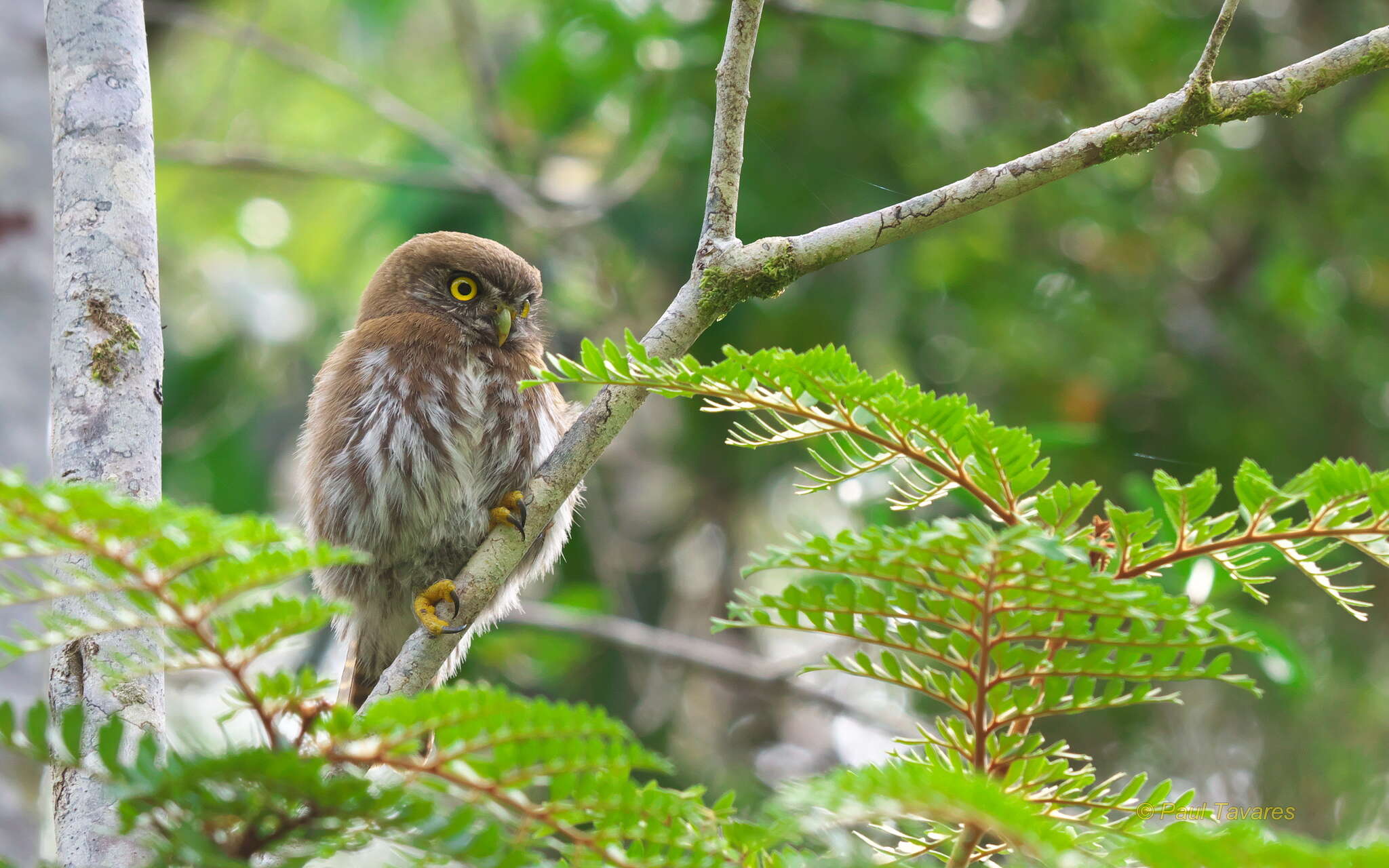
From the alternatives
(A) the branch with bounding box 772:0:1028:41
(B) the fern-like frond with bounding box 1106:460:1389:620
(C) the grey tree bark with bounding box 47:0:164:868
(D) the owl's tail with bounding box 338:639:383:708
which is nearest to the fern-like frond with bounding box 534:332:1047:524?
(B) the fern-like frond with bounding box 1106:460:1389:620

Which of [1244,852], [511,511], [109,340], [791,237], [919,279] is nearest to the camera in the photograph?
[1244,852]

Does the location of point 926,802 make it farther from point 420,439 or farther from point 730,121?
point 420,439

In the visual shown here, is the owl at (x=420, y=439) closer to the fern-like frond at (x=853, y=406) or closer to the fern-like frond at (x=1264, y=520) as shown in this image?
the fern-like frond at (x=853, y=406)

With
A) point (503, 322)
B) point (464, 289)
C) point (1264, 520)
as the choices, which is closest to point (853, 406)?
point (1264, 520)

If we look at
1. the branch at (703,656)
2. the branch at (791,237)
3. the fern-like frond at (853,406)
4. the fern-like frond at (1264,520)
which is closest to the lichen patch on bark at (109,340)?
the branch at (791,237)

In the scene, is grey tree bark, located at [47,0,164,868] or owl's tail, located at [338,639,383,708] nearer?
grey tree bark, located at [47,0,164,868]

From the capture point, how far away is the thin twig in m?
2.03

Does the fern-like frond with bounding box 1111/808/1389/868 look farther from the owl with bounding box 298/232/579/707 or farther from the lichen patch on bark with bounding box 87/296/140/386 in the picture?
the owl with bounding box 298/232/579/707

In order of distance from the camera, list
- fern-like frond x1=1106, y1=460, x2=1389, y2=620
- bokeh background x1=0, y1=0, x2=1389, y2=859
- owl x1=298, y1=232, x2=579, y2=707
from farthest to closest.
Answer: bokeh background x1=0, y1=0, x2=1389, y2=859 → owl x1=298, y1=232, x2=579, y2=707 → fern-like frond x1=1106, y1=460, x2=1389, y2=620

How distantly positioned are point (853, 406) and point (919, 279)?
551cm

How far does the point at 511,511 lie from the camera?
3154 millimetres

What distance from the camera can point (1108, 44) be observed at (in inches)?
255

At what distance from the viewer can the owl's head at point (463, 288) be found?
4016mm

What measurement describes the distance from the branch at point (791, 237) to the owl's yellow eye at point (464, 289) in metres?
1.49
